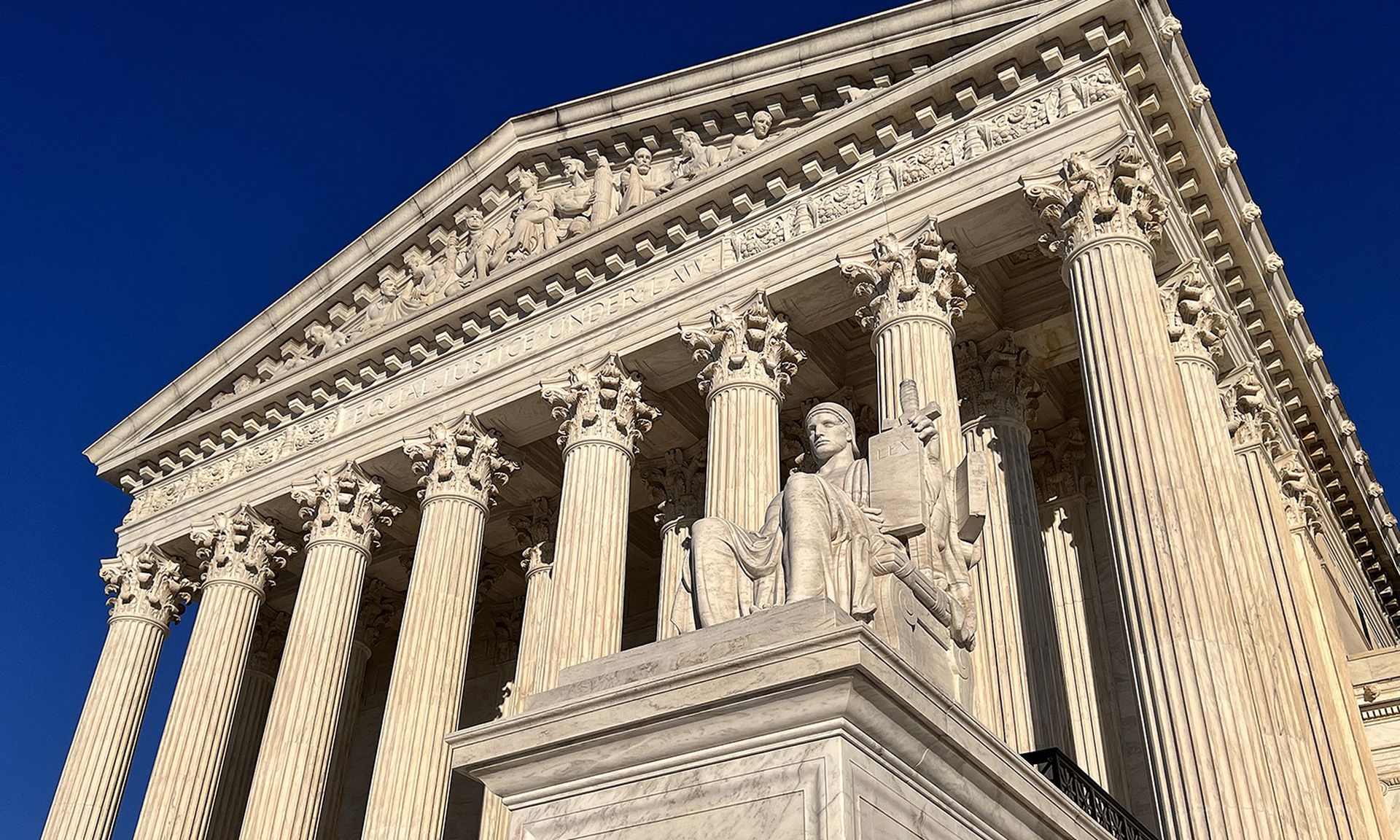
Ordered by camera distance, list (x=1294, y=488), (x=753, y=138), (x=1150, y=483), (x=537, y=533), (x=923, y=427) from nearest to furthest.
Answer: (x=923, y=427)
(x=1150, y=483)
(x=753, y=138)
(x=1294, y=488)
(x=537, y=533)

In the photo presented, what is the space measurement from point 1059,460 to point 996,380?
2.70 m

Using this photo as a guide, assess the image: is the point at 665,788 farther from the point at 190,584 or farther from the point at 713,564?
the point at 190,584

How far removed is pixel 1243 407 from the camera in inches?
816

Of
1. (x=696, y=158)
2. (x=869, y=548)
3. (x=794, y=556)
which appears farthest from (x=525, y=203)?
(x=794, y=556)

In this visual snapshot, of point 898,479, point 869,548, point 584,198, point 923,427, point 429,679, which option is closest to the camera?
point 869,548

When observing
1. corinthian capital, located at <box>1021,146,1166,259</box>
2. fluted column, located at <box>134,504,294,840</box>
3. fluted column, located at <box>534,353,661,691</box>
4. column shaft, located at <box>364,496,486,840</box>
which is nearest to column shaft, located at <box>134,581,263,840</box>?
fluted column, located at <box>134,504,294,840</box>

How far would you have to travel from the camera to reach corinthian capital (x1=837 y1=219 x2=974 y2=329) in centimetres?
1767

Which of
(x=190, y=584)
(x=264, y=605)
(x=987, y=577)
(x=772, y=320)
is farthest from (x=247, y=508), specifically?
(x=987, y=577)

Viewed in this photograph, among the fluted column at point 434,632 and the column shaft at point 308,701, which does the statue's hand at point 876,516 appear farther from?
the column shaft at point 308,701

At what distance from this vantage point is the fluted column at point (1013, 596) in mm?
16547

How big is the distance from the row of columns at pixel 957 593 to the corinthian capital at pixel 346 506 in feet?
0.17

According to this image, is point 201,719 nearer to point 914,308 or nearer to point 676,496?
point 676,496

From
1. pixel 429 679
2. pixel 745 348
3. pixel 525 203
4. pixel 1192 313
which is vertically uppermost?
pixel 525 203

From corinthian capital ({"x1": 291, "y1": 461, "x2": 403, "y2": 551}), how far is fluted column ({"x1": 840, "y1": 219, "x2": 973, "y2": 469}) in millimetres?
11088
